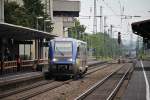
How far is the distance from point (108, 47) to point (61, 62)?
13388 cm

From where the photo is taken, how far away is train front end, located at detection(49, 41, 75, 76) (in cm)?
3459

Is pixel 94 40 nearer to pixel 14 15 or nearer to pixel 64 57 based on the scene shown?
pixel 14 15

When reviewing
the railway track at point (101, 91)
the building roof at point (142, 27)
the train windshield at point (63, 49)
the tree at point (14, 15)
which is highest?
the tree at point (14, 15)

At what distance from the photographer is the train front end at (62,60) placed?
3459 centimetres

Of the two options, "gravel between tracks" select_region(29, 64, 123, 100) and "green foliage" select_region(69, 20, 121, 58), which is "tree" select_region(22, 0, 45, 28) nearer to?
"green foliage" select_region(69, 20, 121, 58)

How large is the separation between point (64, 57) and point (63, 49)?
2.21ft

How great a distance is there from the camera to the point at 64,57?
1369 inches

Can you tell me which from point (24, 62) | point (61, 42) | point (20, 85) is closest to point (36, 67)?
point (24, 62)

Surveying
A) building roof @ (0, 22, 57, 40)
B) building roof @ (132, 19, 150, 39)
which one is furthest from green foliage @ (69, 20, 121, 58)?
building roof @ (0, 22, 57, 40)

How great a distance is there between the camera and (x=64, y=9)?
122062mm

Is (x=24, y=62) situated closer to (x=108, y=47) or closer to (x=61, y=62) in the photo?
(x=61, y=62)

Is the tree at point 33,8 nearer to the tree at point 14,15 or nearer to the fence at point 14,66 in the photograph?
the tree at point 14,15

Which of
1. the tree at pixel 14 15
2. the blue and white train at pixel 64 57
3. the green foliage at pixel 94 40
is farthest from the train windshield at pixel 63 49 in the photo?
the green foliage at pixel 94 40

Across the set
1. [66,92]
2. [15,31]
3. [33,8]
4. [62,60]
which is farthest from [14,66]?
[33,8]
